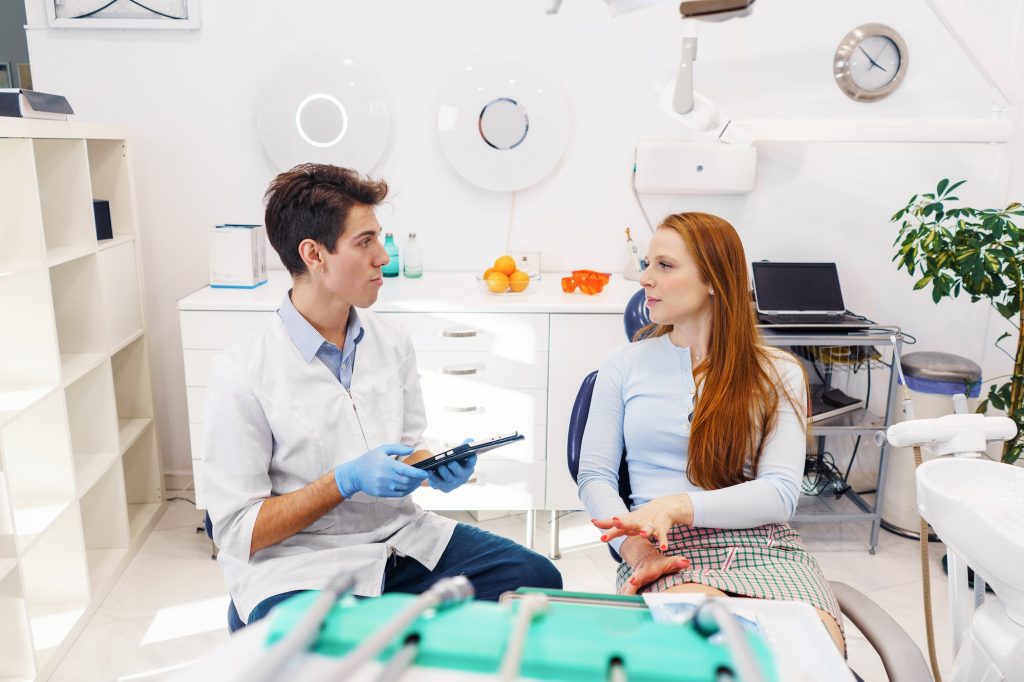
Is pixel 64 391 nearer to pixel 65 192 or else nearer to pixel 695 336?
pixel 65 192

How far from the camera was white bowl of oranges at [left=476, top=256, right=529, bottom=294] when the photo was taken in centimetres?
266

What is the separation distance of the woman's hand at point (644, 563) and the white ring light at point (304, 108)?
1972 mm

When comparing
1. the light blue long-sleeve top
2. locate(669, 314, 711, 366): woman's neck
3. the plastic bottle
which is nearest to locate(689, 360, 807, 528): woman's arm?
the light blue long-sleeve top

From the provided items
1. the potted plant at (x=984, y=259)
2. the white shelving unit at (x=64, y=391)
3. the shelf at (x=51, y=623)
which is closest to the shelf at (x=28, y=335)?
the white shelving unit at (x=64, y=391)

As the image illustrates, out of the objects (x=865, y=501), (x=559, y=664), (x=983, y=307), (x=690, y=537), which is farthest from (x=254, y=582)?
(x=983, y=307)

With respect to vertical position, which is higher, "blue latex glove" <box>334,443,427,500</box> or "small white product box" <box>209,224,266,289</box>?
"small white product box" <box>209,224,266,289</box>

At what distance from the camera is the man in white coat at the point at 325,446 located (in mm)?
1424

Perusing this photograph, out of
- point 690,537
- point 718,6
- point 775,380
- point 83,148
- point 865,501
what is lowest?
point 865,501

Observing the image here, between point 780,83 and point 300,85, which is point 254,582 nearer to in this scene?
point 300,85

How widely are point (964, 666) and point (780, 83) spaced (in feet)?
7.84

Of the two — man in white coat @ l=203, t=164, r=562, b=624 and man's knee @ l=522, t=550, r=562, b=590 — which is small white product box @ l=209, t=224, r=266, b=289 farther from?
man's knee @ l=522, t=550, r=562, b=590

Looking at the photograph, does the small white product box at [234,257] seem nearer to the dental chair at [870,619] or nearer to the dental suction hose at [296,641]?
the dental chair at [870,619]

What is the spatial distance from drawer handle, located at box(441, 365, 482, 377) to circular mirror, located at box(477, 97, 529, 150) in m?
0.88

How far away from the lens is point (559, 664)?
0.52 meters
